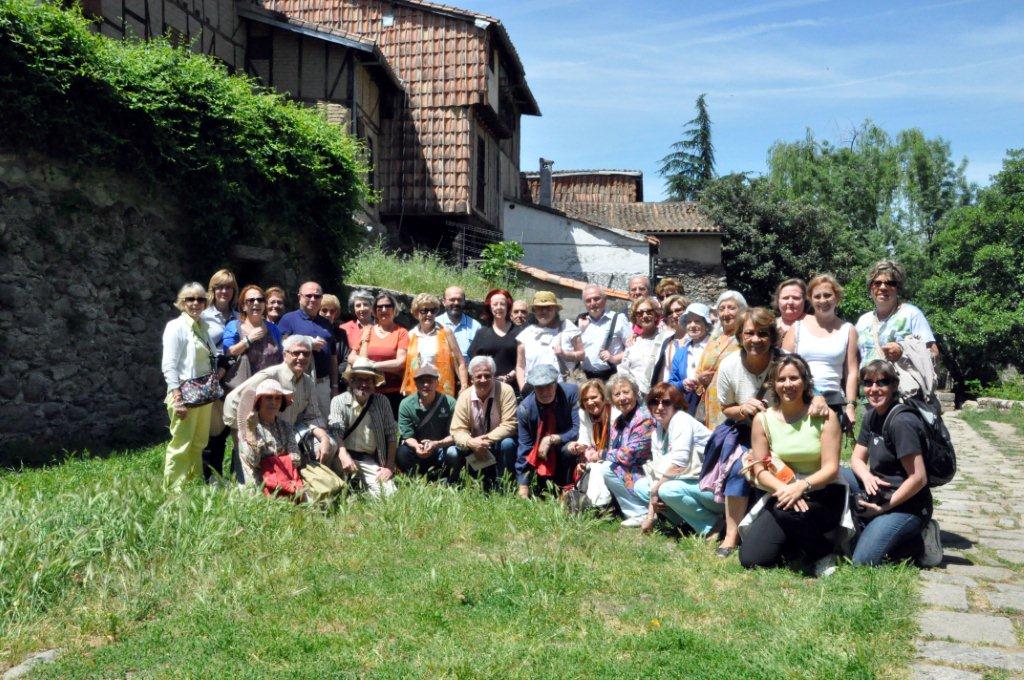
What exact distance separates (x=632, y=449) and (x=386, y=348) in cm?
254

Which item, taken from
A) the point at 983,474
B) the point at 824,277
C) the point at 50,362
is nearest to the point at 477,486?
the point at 824,277

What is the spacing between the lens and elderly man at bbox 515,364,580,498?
689cm

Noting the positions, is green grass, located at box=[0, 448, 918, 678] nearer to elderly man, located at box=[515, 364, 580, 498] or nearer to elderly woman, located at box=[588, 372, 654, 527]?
elderly woman, located at box=[588, 372, 654, 527]

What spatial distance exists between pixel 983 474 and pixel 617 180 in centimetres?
2890

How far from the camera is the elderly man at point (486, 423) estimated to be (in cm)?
706

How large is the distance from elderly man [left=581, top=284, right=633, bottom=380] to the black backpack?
2749 mm

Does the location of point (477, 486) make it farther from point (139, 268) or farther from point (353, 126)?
point (353, 126)

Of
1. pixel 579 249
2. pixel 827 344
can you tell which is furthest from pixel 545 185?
pixel 827 344

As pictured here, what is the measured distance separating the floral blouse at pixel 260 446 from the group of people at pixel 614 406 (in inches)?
0.5

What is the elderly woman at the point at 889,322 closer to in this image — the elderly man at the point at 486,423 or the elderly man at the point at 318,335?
the elderly man at the point at 486,423

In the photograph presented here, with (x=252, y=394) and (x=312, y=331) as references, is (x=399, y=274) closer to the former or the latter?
(x=312, y=331)

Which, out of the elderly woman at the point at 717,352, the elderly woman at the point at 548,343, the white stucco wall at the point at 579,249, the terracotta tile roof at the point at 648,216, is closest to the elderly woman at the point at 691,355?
the elderly woman at the point at 717,352

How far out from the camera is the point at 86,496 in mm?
5715

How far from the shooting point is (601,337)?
7.86 meters
